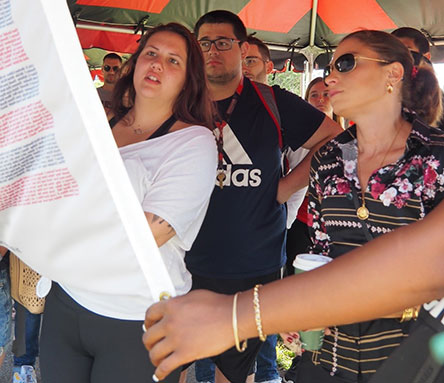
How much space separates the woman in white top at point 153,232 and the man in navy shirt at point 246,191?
698 millimetres

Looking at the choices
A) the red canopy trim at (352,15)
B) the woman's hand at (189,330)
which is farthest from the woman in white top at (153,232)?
the red canopy trim at (352,15)

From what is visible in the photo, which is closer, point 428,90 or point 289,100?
point 428,90

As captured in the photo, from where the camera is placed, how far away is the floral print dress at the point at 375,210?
5.58 feet

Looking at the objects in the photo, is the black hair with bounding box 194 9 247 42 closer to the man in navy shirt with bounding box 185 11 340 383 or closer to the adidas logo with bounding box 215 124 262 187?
the man in navy shirt with bounding box 185 11 340 383

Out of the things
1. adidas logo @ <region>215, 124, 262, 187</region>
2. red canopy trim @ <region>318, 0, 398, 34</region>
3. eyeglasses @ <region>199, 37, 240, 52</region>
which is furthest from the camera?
red canopy trim @ <region>318, 0, 398, 34</region>

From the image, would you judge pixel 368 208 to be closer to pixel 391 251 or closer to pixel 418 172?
pixel 418 172

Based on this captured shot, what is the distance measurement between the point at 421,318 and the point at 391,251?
0.19 metres

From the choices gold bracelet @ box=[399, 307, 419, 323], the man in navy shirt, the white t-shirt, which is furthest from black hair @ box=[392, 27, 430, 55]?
gold bracelet @ box=[399, 307, 419, 323]

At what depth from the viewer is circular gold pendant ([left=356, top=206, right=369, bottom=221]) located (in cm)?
180

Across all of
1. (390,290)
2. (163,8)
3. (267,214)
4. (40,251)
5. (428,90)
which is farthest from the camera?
(163,8)

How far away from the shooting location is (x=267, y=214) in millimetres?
2709

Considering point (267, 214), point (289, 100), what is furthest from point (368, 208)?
point (289, 100)

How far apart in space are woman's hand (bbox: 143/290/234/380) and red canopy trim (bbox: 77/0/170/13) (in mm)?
3934

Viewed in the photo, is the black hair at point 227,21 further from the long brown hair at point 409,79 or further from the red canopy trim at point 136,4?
the red canopy trim at point 136,4
